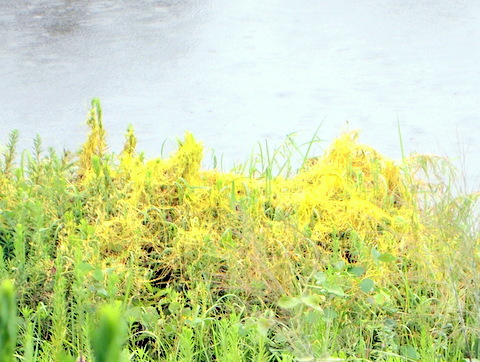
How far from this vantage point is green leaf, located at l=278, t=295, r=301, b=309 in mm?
1710

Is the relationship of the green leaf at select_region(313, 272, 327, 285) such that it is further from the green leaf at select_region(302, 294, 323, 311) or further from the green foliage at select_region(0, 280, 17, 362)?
the green foliage at select_region(0, 280, 17, 362)

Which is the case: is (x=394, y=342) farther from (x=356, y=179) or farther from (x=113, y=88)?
(x=113, y=88)

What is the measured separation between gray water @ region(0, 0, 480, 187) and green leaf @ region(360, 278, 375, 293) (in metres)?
1.21

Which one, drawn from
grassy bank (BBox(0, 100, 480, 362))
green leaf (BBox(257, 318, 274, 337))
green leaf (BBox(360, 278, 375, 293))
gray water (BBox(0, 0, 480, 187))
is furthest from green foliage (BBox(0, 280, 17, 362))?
gray water (BBox(0, 0, 480, 187))

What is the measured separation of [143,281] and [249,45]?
2.41 meters

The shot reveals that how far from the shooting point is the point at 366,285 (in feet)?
5.96

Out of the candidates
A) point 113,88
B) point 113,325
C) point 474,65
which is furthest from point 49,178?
point 474,65

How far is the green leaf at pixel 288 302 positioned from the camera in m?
1.71

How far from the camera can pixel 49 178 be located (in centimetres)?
236

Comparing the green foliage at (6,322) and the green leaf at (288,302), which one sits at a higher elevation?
the green foliage at (6,322)

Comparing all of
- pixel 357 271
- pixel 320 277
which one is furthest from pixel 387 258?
pixel 320 277

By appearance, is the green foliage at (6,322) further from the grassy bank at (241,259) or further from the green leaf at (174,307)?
the green leaf at (174,307)

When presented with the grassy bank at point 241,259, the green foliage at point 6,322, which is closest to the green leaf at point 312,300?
the grassy bank at point 241,259

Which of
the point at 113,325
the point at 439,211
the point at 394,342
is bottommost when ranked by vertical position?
the point at 394,342
